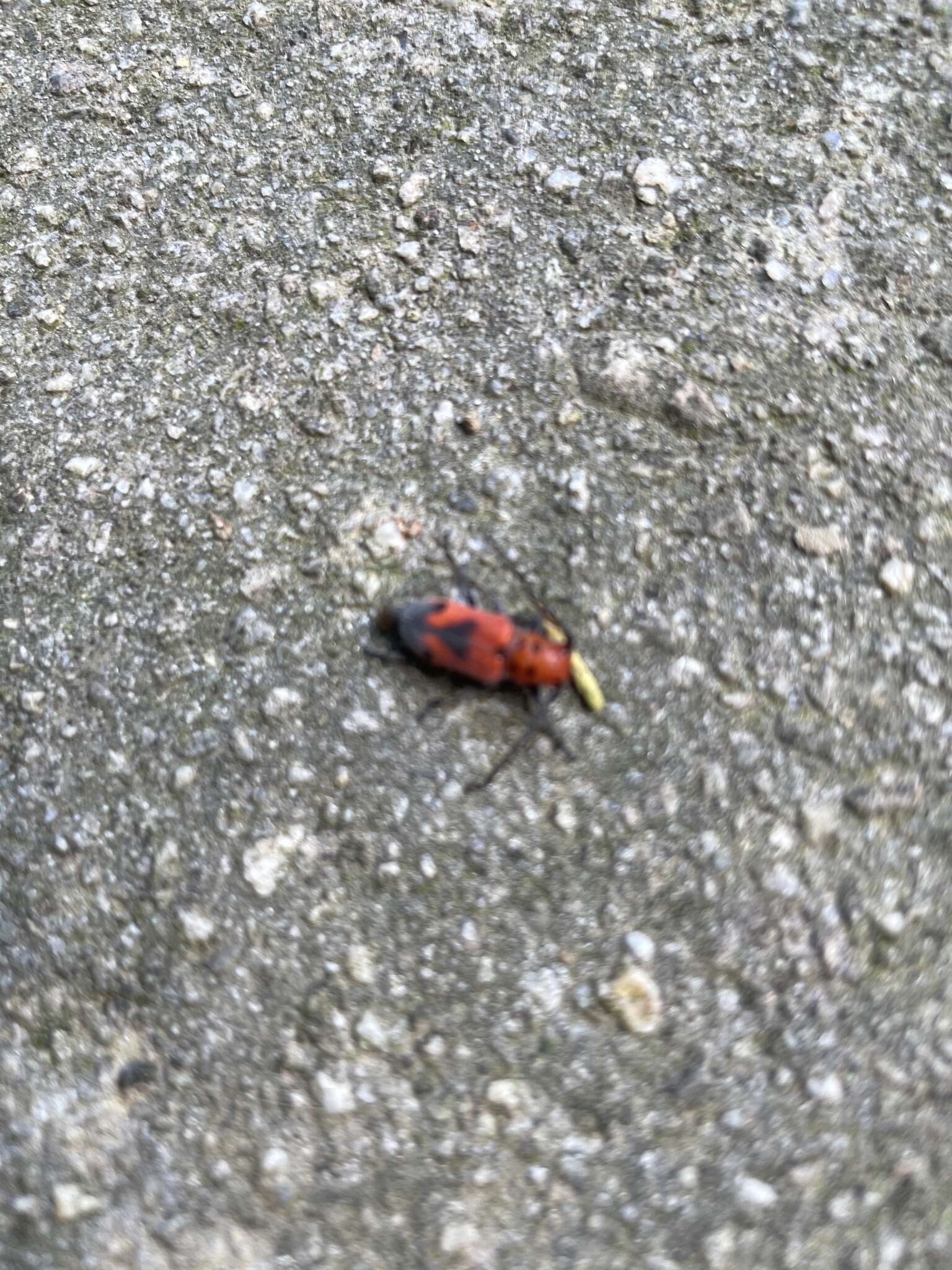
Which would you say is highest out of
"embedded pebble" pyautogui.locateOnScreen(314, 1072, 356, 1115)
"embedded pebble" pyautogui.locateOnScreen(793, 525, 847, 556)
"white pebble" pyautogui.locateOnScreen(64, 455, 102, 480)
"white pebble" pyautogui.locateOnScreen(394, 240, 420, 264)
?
"white pebble" pyautogui.locateOnScreen(394, 240, 420, 264)

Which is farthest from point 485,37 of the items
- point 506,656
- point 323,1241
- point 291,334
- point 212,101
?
point 323,1241

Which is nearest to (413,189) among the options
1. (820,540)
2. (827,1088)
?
(820,540)

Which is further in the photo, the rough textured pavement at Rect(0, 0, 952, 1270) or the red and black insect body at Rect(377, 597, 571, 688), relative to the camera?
the red and black insect body at Rect(377, 597, 571, 688)

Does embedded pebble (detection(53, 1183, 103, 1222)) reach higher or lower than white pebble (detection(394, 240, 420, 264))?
lower

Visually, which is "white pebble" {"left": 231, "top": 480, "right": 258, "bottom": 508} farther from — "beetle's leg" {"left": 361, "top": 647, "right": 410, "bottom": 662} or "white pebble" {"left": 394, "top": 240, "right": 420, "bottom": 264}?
"white pebble" {"left": 394, "top": 240, "right": 420, "bottom": 264}

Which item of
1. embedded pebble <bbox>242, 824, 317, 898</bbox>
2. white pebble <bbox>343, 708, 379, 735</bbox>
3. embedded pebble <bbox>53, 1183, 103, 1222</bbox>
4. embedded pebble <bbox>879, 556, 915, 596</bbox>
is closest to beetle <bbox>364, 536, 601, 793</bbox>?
white pebble <bbox>343, 708, 379, 735</bbox>

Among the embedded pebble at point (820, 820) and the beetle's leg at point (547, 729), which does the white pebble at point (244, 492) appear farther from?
the embedded pebble at point (820, 820)

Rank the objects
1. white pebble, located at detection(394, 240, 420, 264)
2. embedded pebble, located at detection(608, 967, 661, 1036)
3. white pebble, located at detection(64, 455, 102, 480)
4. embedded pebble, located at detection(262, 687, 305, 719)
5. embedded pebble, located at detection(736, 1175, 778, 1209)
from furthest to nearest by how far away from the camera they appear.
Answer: white pebble, located at detection(394, 240, 420, 264), white pebble, located at detection(64, 455, 102, 480), embedded pebble, located at detection(262, 687, 305, 719), embedded pebble, located at detection(608, 967, 661, 1036), embedded pebble, located at detection(736, 1175, 778, 1209)
